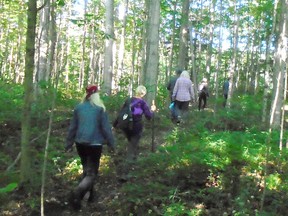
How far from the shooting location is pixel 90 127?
570 centimetres

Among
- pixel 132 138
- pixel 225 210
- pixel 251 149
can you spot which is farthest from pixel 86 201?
pixel 251 149

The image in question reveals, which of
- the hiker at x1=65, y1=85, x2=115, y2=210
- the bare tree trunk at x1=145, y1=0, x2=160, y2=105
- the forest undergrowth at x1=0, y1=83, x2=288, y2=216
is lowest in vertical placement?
the forest undergrowth at x1=0, y1=83, x2=288, y2=216

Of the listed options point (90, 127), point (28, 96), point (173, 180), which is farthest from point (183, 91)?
point (28, 96)

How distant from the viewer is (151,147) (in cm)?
898

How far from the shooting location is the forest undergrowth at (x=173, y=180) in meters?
5.46

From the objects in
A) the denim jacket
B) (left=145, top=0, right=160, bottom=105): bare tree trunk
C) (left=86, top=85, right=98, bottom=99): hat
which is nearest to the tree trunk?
the denim jacket

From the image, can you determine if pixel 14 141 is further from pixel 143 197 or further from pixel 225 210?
pixel 225 210

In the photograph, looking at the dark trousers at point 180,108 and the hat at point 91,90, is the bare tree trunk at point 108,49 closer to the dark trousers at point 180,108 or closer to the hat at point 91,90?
the dark trousers at point 180,108

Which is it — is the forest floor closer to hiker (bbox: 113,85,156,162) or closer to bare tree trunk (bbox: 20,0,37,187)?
bare tree trunk (bbox: 20,0,37,187)

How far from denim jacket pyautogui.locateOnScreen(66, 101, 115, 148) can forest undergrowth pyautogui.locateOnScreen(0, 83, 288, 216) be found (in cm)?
62

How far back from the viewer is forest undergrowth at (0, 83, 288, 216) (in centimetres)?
546

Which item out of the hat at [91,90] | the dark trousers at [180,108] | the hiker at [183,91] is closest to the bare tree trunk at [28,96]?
the hat at [91,90]

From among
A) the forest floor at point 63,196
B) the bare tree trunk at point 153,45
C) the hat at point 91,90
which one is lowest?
the forest floor at point 63,196

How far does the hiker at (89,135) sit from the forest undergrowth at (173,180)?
445mm
